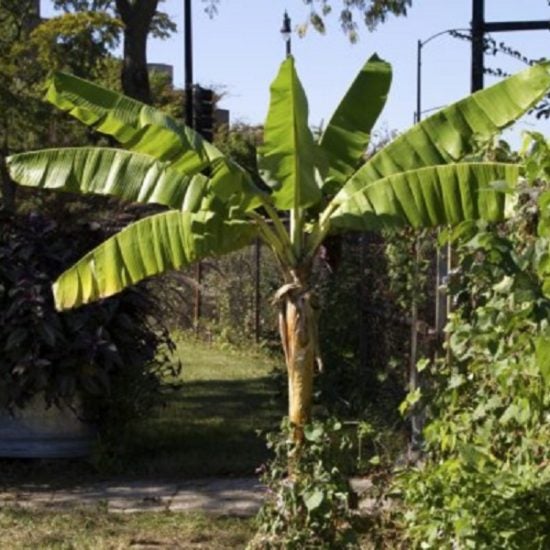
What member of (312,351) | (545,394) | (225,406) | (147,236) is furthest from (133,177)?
(225,406)

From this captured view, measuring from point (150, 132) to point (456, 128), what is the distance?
178 centimetres

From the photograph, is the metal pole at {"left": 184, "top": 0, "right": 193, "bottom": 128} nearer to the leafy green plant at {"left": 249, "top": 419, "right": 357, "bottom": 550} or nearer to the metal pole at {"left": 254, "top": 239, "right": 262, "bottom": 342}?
the metal pole at {"left": 254, "top": 239, "right": 262, "bottom": 342}

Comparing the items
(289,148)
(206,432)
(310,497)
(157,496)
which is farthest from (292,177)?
(206,432)

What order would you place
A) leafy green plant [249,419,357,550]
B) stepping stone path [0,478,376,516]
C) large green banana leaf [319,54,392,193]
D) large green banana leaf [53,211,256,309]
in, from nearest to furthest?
leafy green plant [249,419,357,550] < large green banana leaf [53,211,256,309] < large green banana leaf [319,54,392,193] < stepping stone path [0,478,376,516]

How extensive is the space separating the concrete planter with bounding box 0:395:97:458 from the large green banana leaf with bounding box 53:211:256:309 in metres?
2.55

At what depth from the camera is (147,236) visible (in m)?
7.93

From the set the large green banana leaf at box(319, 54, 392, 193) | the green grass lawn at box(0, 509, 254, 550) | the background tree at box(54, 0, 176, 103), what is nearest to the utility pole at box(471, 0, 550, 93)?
the large green banana leaf at box(319, 54, 392, 193)

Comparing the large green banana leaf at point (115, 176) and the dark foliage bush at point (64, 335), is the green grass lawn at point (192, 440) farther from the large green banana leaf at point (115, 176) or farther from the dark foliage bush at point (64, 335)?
the large green banana leaf at point (115, 176)

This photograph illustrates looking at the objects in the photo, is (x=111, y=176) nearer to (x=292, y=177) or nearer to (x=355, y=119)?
(x=292, y=177)

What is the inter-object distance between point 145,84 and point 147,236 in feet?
54.2

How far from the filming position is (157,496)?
376 inches

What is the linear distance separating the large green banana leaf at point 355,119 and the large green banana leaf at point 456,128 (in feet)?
1.11

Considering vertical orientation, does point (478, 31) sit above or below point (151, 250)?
above

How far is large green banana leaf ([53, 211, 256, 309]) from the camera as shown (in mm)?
7633
